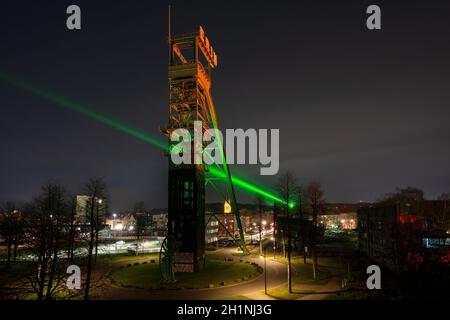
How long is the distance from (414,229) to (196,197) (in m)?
33.8

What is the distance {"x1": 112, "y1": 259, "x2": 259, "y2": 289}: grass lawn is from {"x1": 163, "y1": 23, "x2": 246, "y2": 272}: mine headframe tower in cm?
320

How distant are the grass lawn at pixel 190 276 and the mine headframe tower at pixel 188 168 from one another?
10.5 feet

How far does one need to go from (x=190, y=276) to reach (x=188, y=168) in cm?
1643

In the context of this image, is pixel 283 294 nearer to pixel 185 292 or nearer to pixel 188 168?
pixel 185 292

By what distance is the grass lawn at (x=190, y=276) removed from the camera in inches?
1596

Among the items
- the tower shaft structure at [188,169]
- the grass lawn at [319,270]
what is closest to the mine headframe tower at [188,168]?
the tower shaft structure at [188,169]

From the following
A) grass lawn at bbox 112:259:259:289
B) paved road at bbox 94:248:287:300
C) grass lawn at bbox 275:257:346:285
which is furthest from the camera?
grass lawn at bbox 275:257:346:285

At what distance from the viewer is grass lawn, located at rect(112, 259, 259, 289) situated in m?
40.5

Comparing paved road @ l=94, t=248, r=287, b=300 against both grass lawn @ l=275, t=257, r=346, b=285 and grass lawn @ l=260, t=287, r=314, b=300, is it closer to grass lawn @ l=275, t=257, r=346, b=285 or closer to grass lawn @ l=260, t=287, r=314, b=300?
grass lawn @ l=260, t=287, r=314, b=300

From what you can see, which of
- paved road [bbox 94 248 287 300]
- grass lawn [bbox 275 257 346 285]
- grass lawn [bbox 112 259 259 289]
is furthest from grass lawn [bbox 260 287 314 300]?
grass lawn [bbox 112 259 259 289]

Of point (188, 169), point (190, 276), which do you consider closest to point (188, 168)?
point (188, 169)

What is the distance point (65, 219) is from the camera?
116 ft

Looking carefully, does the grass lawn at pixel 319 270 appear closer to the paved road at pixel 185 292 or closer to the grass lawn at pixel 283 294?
the paved road at pixel 185 292
